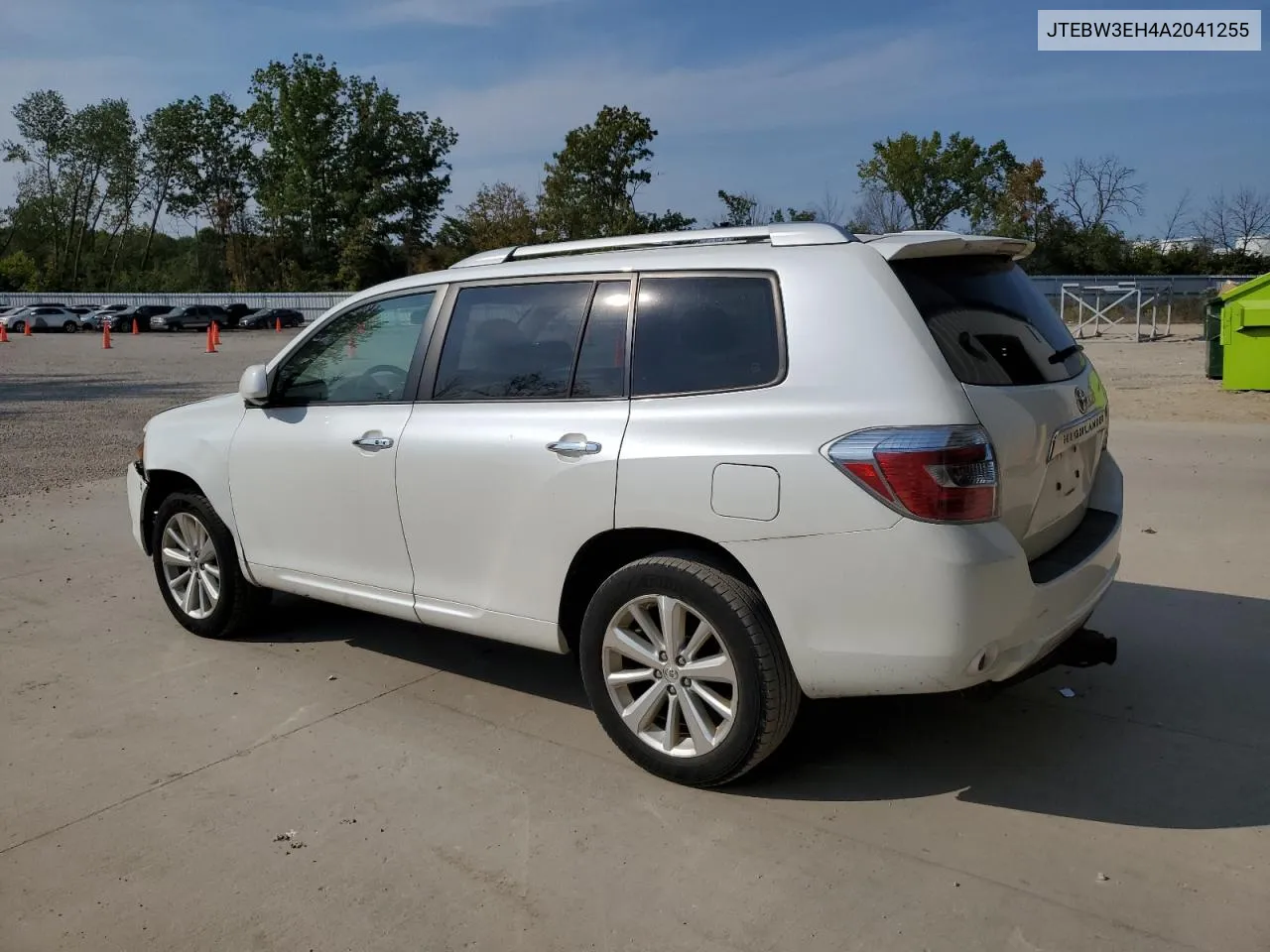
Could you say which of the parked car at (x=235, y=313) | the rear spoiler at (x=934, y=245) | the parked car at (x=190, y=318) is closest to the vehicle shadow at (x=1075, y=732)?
the rear spoiler at (x=934, y=245)

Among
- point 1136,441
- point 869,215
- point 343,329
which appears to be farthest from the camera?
point 869,215

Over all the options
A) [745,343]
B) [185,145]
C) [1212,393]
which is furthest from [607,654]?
[185,145]

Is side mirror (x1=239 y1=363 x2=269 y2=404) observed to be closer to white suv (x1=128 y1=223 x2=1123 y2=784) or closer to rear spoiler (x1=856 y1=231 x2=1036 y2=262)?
white suv (x1=128 y1=223 x2=1123 y2=784)

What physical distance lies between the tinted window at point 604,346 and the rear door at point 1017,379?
99cm

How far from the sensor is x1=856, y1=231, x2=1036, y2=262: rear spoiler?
138 inches

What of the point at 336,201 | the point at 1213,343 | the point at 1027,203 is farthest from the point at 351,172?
the point at 1213,343

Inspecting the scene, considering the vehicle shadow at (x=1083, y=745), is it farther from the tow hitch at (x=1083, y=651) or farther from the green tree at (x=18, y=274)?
the green tree at (x=18, y=274)

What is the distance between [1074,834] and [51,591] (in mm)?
5647

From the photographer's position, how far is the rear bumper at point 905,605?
316 cm

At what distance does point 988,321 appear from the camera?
145 inches

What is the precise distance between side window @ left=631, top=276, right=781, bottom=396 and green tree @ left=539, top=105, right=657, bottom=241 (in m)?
44.9

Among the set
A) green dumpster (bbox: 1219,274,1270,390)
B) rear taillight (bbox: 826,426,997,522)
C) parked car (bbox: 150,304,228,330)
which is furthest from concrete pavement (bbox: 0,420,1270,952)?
parked car (bbox: 150,304,228,330)

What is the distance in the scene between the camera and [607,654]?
3818 millimetres

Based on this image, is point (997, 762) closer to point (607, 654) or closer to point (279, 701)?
point (607, 654)
